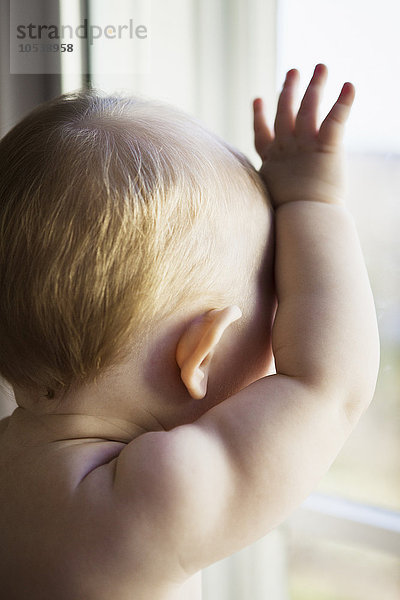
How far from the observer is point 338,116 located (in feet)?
2.77

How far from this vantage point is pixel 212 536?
2.19 ft

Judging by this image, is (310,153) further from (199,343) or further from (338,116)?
(199,343)

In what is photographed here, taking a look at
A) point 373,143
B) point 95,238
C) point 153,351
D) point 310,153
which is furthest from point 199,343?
point 373,143

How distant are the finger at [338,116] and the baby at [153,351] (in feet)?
0.33

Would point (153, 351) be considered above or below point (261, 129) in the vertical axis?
below

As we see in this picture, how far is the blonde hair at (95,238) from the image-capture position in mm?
696

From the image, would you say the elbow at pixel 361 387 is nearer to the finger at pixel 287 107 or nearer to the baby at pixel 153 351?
the baby at pixel 153 351

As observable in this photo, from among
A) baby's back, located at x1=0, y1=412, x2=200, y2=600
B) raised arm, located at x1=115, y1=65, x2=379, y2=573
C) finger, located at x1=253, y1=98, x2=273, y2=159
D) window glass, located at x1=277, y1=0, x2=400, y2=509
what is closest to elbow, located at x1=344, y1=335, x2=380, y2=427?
raised arm, located at x1=115, y1=65, x2=379, y2=573

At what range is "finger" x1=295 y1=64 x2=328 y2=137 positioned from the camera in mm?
876

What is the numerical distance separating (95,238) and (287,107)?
0.38m

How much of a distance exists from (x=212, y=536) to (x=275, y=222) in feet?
1.26

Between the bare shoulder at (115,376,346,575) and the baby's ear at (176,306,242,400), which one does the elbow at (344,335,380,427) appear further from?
the baby's ear at (176,306,242,400)

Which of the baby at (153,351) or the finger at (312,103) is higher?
the finger at (312,103)

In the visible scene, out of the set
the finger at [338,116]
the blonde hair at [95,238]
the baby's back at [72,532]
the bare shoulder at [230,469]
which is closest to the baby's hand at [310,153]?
the finger at [338,116]
